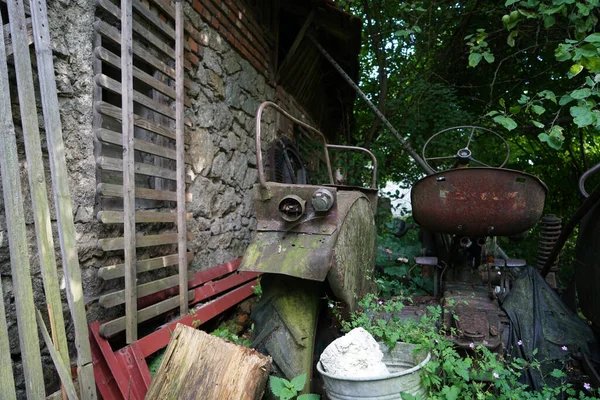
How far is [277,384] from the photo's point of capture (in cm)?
148

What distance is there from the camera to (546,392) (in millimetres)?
1558

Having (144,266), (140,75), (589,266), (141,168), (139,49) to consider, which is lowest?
(589,266)

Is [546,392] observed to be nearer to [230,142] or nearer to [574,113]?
[574,113]

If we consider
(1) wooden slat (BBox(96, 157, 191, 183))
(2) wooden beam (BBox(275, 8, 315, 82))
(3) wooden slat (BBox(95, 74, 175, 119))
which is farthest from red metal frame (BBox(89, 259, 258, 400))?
(2) wooden beam (BBox(275, 8, 315, 82))

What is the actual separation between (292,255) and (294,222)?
6.3 inches

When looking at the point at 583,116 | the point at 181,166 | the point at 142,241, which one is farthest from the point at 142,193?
the point at 583,116

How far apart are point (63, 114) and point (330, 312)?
1.60m

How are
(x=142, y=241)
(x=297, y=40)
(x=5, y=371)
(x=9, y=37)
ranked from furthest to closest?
(x=297, y=40), (x=142, y=241), (x=9, y=37), (x=5, y=371)

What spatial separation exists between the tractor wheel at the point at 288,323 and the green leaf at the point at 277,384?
90mm

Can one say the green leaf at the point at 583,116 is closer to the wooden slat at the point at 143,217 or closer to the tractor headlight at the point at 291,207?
the tractor headlight at the point at 291,207

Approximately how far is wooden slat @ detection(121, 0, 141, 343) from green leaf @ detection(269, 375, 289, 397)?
926 mm

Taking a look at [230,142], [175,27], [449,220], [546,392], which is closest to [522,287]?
[449,220]

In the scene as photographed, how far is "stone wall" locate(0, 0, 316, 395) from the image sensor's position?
1823mm

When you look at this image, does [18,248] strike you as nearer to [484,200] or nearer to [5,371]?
[5,371]
